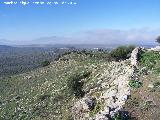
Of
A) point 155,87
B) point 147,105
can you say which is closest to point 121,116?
point 147,105

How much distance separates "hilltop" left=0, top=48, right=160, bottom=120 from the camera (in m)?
42.9

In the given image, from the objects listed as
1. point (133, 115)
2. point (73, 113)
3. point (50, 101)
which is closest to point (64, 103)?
point (50, 101)

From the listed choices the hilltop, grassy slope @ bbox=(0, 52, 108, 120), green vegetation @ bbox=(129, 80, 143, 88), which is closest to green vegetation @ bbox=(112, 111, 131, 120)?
the hilltop

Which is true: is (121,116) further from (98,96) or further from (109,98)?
(98,96)

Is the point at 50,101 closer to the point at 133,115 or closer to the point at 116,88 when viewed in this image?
the point at 116,88

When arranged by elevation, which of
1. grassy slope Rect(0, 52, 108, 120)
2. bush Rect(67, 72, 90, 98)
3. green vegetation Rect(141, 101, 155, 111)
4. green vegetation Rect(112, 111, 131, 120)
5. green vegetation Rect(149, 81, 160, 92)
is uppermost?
green vegetation Rect(149, 81, 160, 92)

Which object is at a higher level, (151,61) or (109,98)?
(151,61)

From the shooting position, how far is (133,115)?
135 ft

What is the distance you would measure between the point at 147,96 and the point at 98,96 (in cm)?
1003

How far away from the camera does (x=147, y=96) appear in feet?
147

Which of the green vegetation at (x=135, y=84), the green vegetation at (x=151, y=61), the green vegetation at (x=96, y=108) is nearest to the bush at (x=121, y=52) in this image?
the green vegetation at (x=151, y=61)

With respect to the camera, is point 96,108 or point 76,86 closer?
point 96,108

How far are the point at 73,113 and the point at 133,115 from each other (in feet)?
50.8

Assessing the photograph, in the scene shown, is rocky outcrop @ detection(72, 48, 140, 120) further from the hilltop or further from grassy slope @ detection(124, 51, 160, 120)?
grassy slope @ detection(124, 51, 160, 120)
